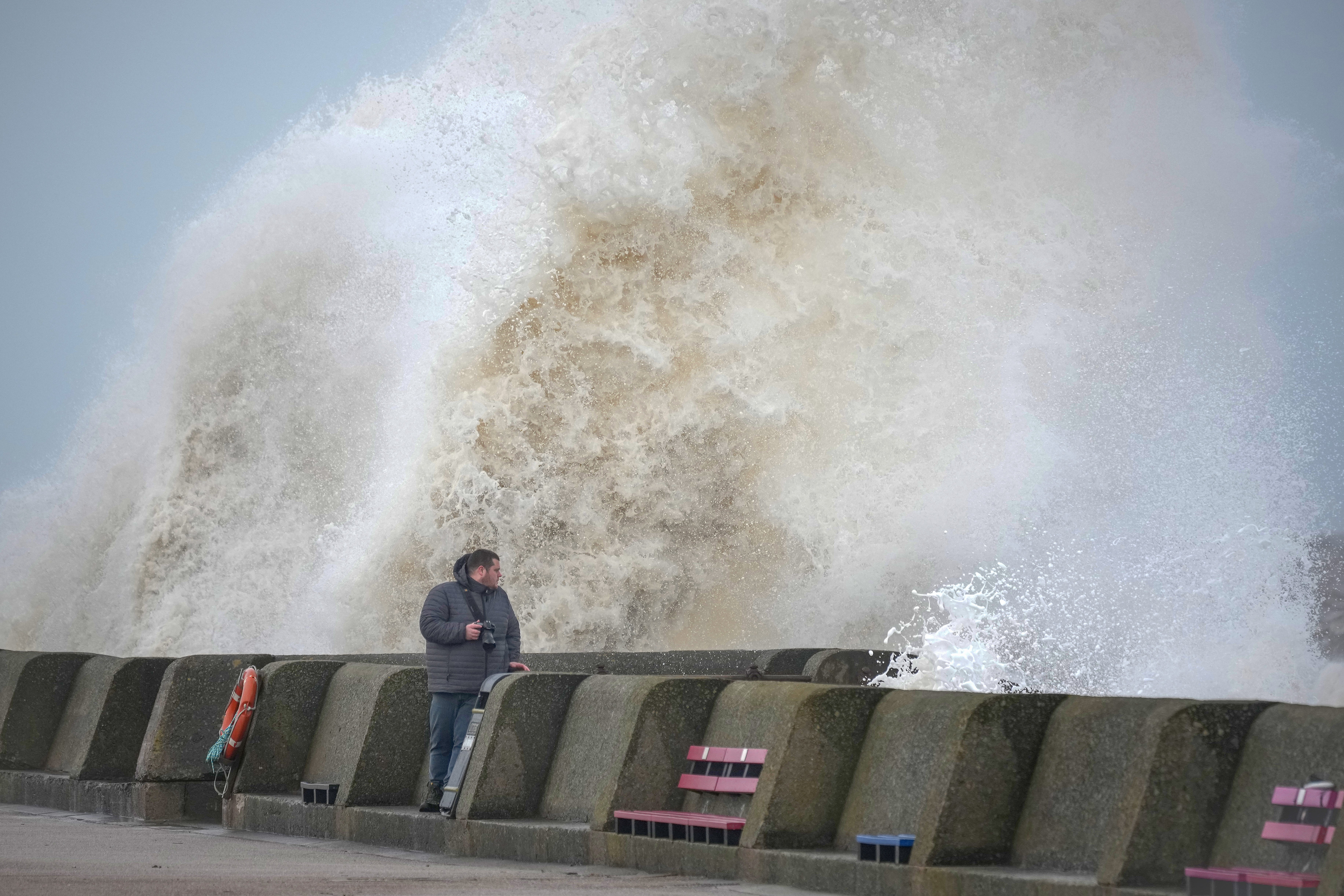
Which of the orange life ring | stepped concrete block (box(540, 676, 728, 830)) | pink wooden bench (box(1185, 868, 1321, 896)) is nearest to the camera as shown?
pink wooden bench (box(1185, 868, 1321, 896))

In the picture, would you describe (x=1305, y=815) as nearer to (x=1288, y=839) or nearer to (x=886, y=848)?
(x=1288, y=839)

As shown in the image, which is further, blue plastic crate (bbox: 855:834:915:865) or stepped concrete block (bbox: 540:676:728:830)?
stepped concrete block (bbox: 540:676:728:830)

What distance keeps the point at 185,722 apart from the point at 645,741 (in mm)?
4242

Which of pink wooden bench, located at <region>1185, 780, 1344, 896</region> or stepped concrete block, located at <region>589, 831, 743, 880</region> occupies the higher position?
pink wooden bench, located at <region>1185, 780, 1344, 896</region>

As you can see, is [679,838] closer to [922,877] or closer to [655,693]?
[655,693]

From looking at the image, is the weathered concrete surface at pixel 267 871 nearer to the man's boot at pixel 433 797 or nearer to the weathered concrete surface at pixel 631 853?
the weathered concrete surface at pixel 631 853

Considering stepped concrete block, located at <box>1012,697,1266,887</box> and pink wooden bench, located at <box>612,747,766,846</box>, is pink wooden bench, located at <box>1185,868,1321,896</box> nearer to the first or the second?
stepped concrete block, located at <box>1012,697,1266,887</box>

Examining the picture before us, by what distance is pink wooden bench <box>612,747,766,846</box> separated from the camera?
6914 mm

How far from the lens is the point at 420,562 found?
22.3 metres

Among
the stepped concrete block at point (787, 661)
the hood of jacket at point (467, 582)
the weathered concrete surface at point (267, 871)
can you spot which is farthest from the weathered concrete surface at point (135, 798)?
the stepped concrete block at point (787, 661)

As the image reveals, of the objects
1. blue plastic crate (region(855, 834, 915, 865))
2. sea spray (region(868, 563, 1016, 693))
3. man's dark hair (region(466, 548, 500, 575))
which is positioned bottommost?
blue plastic crate (region(855, 834, 915, 865))

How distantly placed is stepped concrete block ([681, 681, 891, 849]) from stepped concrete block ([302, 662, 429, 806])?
2.87 metres

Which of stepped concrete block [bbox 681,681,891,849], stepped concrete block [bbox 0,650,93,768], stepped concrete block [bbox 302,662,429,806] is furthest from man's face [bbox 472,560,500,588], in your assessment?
stepped concrete block [bbox 0,650,93,768]

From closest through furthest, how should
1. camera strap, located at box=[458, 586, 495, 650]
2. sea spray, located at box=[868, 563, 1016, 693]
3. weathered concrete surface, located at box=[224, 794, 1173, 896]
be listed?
weathered concrete surface, located at box=[224, 794, 1173, 896]
camera strap, located at box=[458, 586, 495, 650]
sea spray, located at box=[868, 563, 1016, 693]
